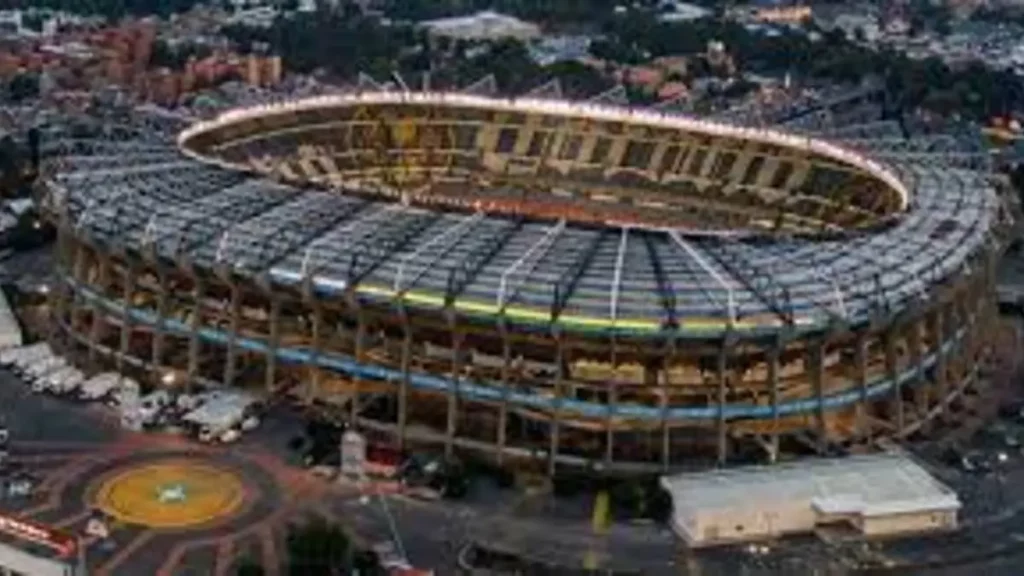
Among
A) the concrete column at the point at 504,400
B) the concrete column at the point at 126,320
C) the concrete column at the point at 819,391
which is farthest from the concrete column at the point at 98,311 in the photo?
the concrete column at the point at 819,391

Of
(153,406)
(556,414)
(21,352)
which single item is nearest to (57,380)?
(21,352)

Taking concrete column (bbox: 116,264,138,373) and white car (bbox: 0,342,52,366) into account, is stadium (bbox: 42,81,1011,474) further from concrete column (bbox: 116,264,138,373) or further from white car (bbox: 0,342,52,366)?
white car (bbox: 0,342,52,366)

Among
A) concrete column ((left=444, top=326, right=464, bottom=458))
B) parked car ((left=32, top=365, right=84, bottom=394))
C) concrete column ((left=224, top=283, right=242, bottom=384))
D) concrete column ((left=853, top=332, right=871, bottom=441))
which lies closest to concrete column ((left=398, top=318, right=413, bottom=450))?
concrete column ((left=444, top=326, right=464, bottom=458))

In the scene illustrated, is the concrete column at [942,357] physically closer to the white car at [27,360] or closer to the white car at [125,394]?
the white car at [125,394]

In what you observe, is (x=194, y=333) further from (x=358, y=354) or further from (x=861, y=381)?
(x=861, y=381)

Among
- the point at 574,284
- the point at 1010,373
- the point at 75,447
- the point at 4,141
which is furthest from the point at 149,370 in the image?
the point at 4,141

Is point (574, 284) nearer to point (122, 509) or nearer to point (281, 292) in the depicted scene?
point (281, 292)
